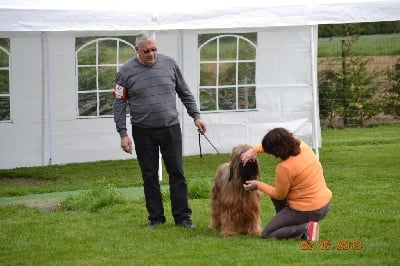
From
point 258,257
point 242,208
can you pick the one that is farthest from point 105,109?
point 258,257

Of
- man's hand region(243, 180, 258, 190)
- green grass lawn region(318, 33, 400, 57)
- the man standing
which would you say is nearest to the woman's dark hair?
man's hand region(243, 180, 258, 190)

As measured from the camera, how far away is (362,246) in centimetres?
851

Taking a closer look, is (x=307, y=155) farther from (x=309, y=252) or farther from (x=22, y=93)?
(x=22, y=93)

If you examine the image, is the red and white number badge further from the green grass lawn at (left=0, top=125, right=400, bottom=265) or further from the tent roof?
the tent roof

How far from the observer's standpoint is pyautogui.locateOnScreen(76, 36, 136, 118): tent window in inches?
608

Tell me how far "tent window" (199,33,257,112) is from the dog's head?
6.84m

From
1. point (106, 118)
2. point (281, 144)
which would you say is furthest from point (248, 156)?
point (106, 118)

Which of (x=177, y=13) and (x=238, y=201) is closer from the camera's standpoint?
(x=238, y=201)

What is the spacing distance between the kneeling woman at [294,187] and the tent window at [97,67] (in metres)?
6.91

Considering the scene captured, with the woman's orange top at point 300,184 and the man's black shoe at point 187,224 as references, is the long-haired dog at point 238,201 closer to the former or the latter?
the woman's orange top at point 300,184

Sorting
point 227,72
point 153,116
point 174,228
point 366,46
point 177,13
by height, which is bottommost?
point 174,228

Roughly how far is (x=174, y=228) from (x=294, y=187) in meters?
1.46

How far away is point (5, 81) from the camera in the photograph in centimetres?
1525

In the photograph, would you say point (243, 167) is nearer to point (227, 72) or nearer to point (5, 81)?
point (227, 72)
